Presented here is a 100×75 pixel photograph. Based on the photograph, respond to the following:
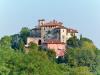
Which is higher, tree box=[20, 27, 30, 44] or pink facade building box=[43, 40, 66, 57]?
tree box=[20, 27, 30, 44]

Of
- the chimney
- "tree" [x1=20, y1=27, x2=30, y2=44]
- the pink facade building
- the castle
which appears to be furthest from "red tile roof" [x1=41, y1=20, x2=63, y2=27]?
the pink facade building

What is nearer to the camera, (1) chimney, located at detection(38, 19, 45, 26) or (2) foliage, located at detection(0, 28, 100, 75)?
(2) foliage, located at detection(0, 28, 100, 75)

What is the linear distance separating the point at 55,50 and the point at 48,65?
26760 mm

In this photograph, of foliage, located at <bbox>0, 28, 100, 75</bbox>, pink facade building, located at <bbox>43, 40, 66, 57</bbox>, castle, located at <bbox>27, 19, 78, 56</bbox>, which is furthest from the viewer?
castle, located at <bbox>27, 19, 78, 56</bbox>

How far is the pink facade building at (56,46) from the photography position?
71.9 metres

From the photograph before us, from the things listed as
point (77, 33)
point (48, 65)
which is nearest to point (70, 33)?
point (77, 33)

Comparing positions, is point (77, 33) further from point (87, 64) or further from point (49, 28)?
point (87, 64)

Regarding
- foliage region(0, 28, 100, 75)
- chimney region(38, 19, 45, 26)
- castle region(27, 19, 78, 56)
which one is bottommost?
foliage region(0, 28, 100, 75)

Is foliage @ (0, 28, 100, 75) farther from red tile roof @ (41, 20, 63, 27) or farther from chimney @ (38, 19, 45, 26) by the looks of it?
red tile roof @ (41, 20, 63, 27)

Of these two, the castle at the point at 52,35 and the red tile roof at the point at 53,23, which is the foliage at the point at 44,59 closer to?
the castle at the point at 52,35

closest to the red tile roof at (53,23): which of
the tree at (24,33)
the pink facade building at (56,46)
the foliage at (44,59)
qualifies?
the tree at (24,33)

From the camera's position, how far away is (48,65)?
45625mm

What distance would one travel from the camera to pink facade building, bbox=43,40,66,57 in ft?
236

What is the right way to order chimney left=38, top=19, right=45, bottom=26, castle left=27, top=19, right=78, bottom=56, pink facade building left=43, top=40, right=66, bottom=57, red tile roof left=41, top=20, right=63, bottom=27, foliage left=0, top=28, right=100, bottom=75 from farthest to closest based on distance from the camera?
chimney left=38, top=19, right=45, bottom=26
red tile roof left=41, top=20, right=63, bottom=27
castle left=27, top=19, right=78, bottom=56
pink facade building left=43, top=40, right=66, bottom=57
foliage left=0, top=28, right=100, bottom=75
